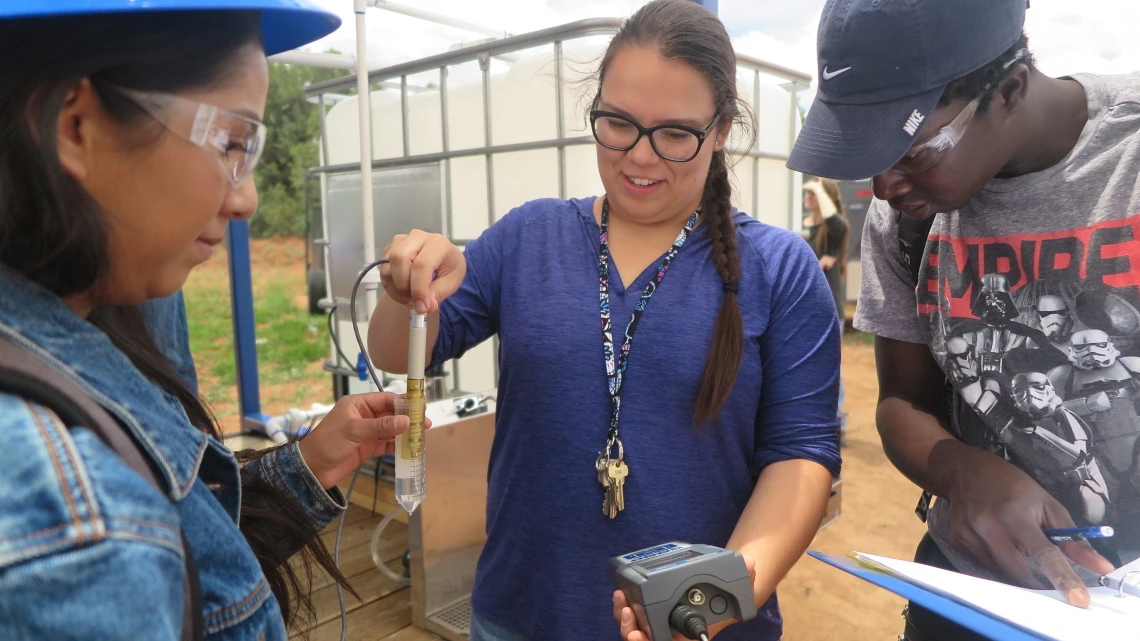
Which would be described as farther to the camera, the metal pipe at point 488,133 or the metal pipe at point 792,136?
the metal pipe at point 792,136

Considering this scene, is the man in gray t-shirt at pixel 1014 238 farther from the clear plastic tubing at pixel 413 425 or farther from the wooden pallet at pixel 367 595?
the wooden pallet at pixel 367 595

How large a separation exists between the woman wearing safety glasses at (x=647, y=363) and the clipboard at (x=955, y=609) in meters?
0.27

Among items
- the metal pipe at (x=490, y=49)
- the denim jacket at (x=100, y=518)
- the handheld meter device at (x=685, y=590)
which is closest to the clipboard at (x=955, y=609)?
the handheld meter device at (x=685, y=590)

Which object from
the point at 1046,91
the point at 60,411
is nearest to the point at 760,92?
the point at 1046,91

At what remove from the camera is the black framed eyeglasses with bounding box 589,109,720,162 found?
1.39m

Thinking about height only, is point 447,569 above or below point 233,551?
below

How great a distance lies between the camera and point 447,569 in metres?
3.15

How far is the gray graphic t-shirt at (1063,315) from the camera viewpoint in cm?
117

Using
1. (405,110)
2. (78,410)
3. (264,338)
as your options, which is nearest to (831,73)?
(78,410)

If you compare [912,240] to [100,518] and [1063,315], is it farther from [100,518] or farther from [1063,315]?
[100,518]

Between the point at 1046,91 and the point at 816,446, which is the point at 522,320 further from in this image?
the point at 1046,91

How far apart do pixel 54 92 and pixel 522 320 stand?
870 millimetres

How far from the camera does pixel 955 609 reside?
912 millimetres

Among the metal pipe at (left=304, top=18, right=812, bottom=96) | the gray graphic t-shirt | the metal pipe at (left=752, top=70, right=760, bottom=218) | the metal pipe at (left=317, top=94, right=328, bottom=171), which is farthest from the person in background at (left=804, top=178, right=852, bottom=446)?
the gray graphic t-shirt
